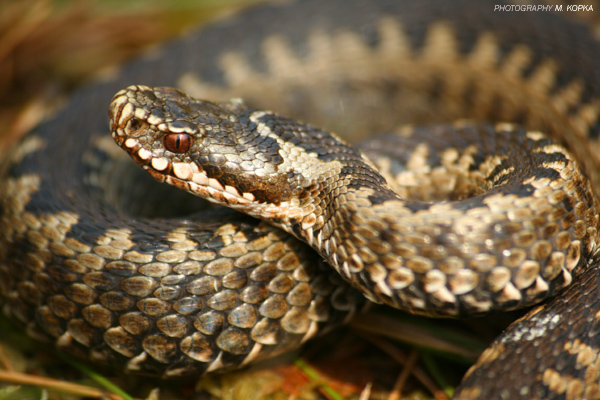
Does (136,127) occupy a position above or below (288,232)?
above

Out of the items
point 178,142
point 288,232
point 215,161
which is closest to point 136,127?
point 178,142

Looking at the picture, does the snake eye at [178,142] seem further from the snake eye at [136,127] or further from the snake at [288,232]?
the snake eye at [136,127]

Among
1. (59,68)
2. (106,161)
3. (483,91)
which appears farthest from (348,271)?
(59,68)

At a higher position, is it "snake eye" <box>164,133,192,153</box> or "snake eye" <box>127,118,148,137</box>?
"snake eye" <box>127,118,148,137</box>

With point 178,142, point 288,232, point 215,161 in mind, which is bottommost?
point 288,232

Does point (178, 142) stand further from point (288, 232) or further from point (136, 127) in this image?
point (288, 232)

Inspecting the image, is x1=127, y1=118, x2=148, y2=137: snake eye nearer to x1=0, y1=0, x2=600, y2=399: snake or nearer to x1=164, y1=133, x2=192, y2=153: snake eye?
x1=0, y1=0, x2=600, y2=399: snake

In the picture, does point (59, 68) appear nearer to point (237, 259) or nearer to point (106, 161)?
point (106, 161)

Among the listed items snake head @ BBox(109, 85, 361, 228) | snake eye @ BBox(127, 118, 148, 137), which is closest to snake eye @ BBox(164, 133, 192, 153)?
snake head @ BBox(109, 85, 361, 228)
